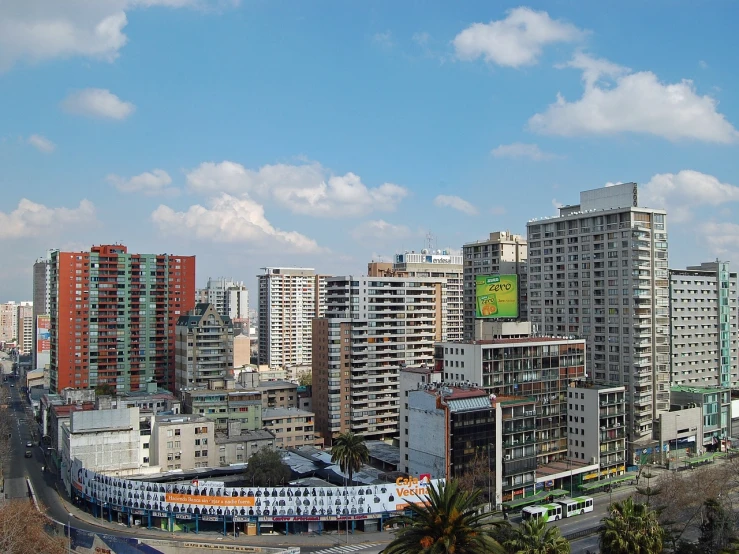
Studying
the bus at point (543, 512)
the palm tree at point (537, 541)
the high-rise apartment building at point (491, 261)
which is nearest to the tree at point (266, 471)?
the bus at point (543, 512)

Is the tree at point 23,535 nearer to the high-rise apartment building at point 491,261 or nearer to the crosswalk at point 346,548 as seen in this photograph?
the crosswalk at point 346,548

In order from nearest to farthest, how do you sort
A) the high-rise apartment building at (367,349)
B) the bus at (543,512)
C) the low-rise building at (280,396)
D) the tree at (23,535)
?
the tree at (23,535), the bus at (543,512), the high-rise apartment building at (367,349), the low-rise building at (280,396)

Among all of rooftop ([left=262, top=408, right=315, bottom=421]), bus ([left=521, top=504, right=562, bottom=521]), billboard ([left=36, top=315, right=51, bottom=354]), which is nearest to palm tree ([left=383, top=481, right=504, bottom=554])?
bus ([left=521, top=504, right=562, bottom=521])

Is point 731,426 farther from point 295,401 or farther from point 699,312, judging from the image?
point 295,401

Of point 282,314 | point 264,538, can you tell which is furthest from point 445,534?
point 282,314

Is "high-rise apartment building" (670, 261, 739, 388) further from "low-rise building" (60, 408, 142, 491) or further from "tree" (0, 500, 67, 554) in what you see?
"tree" (0, 500, 67, 554)
